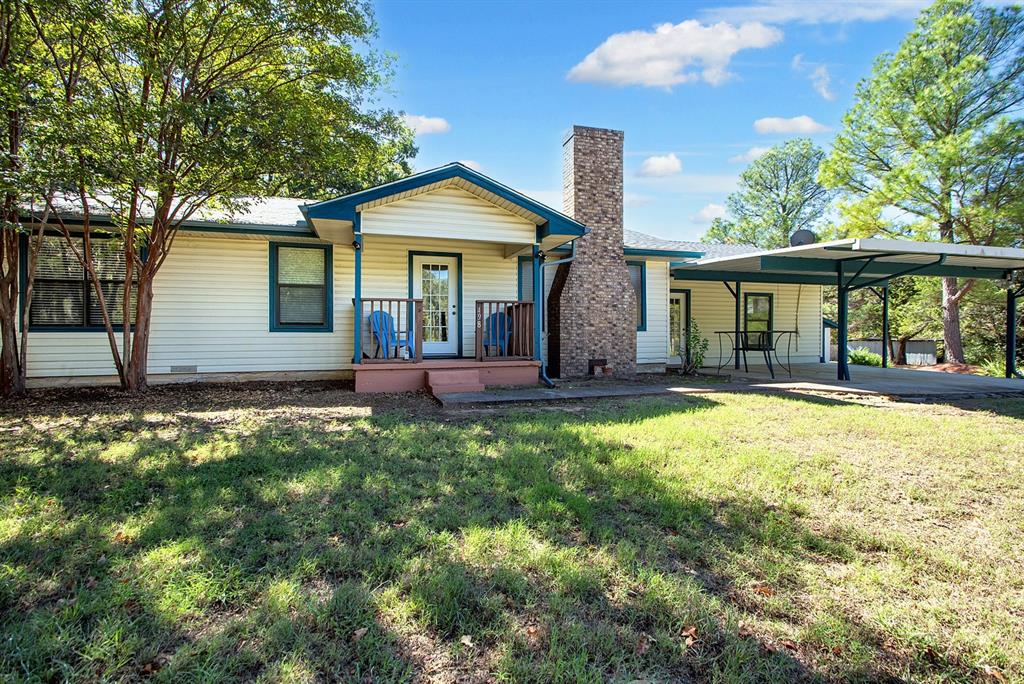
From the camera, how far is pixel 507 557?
262 cm

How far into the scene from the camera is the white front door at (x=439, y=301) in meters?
9.89

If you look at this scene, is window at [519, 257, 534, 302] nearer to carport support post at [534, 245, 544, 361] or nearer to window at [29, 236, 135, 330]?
carport support post at [534, 245, 544, 361]

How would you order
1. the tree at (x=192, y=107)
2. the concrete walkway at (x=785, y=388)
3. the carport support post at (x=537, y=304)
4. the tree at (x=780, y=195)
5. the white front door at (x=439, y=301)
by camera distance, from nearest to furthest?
the tree at (x=192, y=107) → the concrete walkway at (x=785, y=388) → the carport support post at (x=537, y=304) → the white front door at (x=439, y=301) → the tree at (x=780, y=195)

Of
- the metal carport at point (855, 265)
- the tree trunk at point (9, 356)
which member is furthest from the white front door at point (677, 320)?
the tree trunk at point (9, 356)

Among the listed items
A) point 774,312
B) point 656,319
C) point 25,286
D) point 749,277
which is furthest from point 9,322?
point 774,312

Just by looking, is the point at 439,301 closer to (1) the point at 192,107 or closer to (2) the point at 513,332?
(2) the point at 513,332

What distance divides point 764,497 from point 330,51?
822 cm

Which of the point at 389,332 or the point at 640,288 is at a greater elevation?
the point at 640,288

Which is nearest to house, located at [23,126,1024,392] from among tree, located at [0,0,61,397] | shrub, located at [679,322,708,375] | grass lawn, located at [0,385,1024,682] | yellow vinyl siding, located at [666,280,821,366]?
tree, located at [0,0,61,397]

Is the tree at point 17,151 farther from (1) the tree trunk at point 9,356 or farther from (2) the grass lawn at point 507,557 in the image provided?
(2) the grass lawn at point 507,557

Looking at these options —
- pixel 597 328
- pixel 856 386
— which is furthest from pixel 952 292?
pixel 597 328

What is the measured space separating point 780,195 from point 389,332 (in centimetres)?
3185

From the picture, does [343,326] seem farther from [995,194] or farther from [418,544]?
[995,194]

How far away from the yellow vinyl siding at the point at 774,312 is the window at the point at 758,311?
0.15 meters
